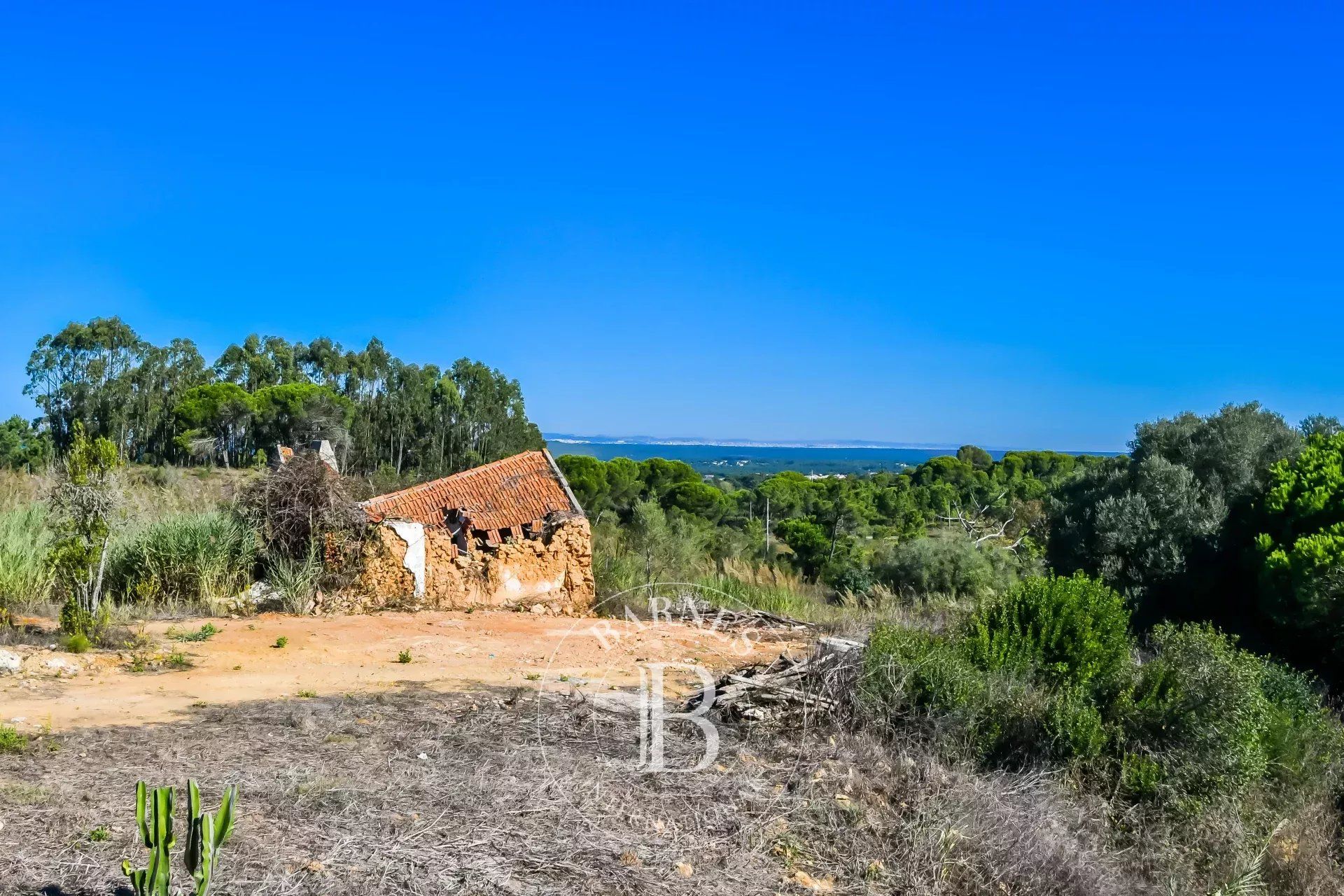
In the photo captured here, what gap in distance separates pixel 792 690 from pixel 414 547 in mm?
6497

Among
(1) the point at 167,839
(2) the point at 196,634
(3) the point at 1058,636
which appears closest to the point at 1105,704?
(3) the point at 1058,636

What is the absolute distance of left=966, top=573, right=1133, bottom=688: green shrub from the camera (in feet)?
22.3

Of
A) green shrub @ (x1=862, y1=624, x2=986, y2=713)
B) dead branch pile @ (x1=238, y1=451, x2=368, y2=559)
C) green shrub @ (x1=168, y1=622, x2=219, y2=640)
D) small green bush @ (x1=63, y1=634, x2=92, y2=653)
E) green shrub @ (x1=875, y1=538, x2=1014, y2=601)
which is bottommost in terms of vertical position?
green shrub @ (x1=875, y1=538, x2=1014, y2=601)

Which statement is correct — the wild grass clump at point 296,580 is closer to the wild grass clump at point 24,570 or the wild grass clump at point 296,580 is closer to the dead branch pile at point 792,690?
the wild grass clump at point 24,570

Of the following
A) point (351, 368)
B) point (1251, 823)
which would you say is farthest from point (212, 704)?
point (351, 368)

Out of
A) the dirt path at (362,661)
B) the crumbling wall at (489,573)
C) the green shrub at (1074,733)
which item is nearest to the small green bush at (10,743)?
the dirt path at (362,661)

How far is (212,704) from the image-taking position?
6.36 meters

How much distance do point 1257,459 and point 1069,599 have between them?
7436 millimetres

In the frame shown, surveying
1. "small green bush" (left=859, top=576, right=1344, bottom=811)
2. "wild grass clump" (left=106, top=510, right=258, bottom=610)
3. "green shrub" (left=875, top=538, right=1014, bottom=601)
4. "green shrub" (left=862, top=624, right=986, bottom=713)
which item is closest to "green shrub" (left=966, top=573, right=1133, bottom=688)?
"small green bush" (left=859, top=576, right=1344, bottom=811)

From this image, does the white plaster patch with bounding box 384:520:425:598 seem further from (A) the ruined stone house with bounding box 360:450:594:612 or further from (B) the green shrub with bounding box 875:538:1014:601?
(B) the green shrub with bounding box 875:538:1014:601

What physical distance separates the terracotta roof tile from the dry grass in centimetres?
618

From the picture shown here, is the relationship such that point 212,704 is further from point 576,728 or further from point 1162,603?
point 1162,603

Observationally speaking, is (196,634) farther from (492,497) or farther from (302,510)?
(492,497)

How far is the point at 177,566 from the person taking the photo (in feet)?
34.8
